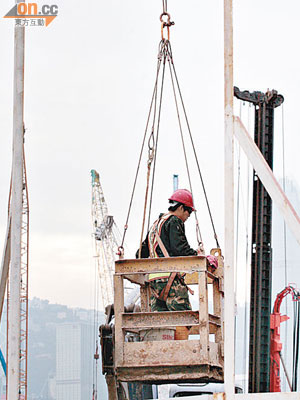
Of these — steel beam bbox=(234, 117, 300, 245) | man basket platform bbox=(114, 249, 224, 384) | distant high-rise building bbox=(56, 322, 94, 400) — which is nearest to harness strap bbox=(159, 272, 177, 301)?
man basket platform bbox=(114, 249, 224, 384)

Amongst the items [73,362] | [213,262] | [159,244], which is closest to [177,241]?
[159,244]

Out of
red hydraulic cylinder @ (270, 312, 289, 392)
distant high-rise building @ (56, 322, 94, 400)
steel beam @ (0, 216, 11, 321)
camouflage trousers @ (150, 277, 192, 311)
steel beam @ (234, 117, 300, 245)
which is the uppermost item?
steel beam @ (234, 117, 300, 245)

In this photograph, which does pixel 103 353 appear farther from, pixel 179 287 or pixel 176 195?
pixel 176 195

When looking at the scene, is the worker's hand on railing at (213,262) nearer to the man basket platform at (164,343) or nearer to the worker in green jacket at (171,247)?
the worker in green jacket at (171,247)

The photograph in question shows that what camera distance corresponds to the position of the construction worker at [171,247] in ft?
32.5

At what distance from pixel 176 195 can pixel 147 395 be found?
6.20m

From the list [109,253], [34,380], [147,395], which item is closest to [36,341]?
[34,380]

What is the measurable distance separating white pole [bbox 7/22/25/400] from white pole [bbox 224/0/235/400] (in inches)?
80.8

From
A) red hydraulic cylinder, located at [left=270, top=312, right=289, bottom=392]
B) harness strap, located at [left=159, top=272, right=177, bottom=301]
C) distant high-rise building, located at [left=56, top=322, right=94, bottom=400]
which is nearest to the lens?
harness strap, located at [left=159, top=272, right=177, bottom=301]

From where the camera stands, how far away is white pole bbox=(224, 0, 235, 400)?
775 centimetres

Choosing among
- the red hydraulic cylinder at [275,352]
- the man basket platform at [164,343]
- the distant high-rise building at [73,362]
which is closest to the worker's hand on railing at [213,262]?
the man basket platform at [164,343]

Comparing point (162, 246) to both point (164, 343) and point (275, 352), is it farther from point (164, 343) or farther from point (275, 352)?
point (275, 352)

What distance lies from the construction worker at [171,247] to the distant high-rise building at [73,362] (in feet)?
341

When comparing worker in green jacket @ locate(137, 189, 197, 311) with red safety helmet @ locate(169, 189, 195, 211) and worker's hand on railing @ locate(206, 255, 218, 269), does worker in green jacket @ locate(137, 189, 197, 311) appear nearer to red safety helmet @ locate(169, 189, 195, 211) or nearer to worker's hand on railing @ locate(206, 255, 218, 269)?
red safety helmet @ locate(169, 189, 195, 211)
